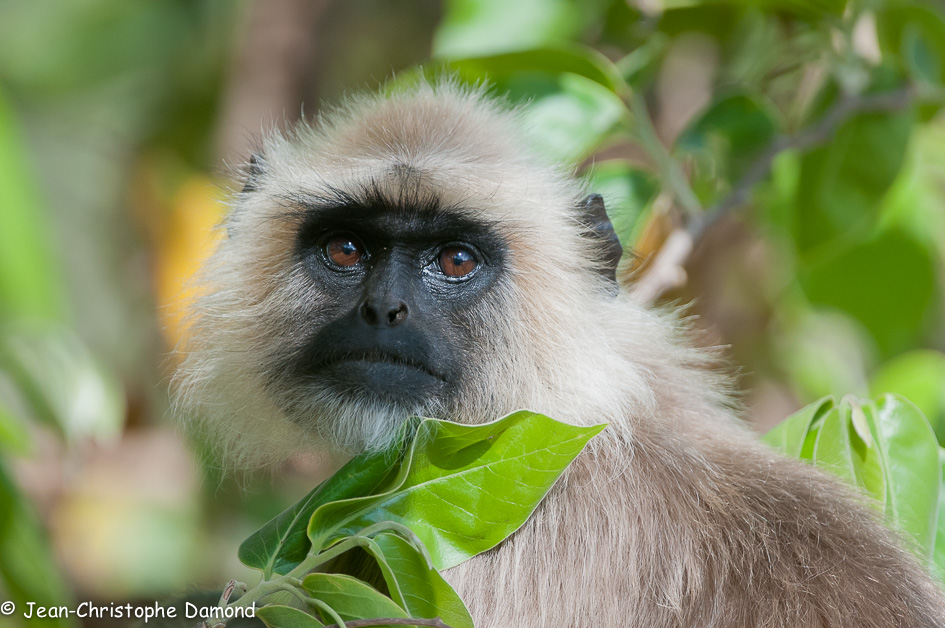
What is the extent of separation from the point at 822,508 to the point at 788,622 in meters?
0.30

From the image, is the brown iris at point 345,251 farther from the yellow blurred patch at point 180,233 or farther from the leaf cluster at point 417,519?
the yellow blurred patch at point 180,233

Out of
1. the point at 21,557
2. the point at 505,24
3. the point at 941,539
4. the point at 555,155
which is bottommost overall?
the point at 941,539

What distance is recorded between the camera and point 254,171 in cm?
283

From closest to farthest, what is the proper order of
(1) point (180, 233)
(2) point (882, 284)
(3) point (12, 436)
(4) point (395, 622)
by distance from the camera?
(4) point (395, 622) < (3) point (12, 436) < (2) point (882, 284) < (1) point (180, 233)

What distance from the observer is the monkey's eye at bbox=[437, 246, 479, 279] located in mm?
2361

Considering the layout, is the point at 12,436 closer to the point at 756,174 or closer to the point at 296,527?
the point at 296,527

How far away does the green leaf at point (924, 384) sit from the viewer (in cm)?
282

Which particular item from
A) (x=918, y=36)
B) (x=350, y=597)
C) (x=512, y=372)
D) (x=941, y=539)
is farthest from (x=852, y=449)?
(x=918, y=36)

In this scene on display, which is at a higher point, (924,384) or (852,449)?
(924,384)

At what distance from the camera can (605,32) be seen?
3648 mm

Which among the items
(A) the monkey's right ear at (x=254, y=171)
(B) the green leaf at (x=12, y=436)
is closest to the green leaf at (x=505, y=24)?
(A) the monkey's right ear at (x=254, y=171)

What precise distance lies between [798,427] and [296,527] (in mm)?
1209

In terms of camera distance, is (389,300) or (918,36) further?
(918,36)

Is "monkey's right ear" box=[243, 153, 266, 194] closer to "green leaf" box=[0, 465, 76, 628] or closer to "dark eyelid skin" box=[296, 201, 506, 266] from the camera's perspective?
"dark eyelid skin" box=[296, 201, 506, 266]
